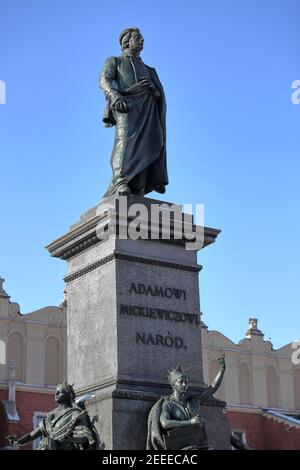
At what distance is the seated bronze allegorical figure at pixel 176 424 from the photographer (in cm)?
904

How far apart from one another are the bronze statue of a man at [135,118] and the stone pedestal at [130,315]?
21.0 inches

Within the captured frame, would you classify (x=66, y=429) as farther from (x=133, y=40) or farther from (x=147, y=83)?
(x=133, y=40)

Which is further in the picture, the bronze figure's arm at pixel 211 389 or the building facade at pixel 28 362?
the building facade at pixel 28 362

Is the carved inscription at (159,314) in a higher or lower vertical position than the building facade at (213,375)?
lower

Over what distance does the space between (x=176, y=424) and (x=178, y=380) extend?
47cm

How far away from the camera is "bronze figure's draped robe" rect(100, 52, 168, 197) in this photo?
10.9 metres

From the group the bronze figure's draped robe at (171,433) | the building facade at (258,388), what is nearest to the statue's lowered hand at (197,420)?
the bronze figure's draped robe at (171,433)

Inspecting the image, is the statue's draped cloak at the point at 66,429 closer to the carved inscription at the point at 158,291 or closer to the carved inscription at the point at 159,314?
the carved inscription at the point at 159,314

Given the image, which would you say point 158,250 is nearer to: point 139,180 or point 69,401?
point 139,180

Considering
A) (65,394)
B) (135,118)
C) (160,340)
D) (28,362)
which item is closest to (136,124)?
(135,118)

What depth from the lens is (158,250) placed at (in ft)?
34.0

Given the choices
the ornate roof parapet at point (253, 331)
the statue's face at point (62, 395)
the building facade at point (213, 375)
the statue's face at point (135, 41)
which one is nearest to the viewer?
the statue's face at point (62, 395)
